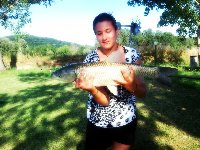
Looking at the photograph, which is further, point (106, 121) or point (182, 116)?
point (182, 116)

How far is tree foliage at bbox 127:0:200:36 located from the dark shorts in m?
26.9

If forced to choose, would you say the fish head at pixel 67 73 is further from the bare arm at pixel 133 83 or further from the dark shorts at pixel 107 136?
the dark shorts at pixel 107 136

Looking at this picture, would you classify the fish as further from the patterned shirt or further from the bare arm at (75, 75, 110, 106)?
the patterned shirt

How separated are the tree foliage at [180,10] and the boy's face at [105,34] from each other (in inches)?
1053

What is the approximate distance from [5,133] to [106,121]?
20.6 ft

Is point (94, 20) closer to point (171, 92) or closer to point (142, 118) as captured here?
point (142, 118)

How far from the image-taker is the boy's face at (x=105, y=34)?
3445 millimetres

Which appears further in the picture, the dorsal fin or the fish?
the dorsal fin

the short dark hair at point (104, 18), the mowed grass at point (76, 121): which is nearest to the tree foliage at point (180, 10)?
the mowed grass at point (76, 121)

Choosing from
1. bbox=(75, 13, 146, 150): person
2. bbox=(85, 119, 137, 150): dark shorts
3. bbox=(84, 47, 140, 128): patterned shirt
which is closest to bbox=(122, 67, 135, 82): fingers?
bbox=(75, 13, 146, 150): person

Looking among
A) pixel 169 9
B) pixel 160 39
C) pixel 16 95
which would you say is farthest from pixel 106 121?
pixel 160 39

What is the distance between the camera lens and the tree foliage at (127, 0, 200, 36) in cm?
2941

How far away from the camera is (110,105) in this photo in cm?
352

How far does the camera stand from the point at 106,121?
3529 mm
